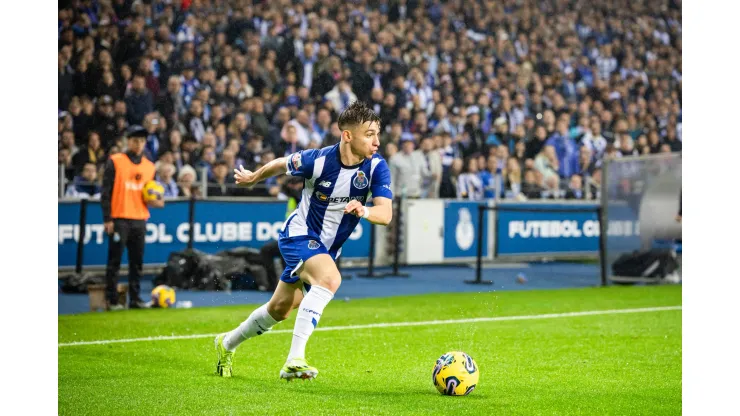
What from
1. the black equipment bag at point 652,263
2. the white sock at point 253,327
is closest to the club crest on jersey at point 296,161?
the white sock at point 253,327

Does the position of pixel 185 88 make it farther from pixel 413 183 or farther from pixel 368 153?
pixel 368 153

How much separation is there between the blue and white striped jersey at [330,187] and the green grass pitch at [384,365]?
80 cm

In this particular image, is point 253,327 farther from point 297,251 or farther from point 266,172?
point 266,172

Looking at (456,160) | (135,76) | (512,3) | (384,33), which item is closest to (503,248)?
(456,160)

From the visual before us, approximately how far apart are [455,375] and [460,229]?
8529 mm

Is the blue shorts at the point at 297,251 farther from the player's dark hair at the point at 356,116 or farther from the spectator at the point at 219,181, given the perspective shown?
the spectator at the point at 219,181

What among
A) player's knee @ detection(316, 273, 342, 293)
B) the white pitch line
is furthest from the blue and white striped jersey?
the white pitch line

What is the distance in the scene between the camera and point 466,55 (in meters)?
16.8

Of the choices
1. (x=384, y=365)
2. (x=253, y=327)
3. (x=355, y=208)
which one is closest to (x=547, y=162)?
→ (x=384, y=365)

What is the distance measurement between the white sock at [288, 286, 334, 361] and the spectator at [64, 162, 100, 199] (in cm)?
596

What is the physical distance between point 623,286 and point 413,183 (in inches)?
130

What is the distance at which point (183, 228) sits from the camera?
10.7 meters

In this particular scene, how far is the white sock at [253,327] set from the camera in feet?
15.8

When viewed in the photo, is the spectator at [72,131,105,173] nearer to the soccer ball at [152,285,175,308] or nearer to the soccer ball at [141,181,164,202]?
the soccer ball at [141,181,164,202]
